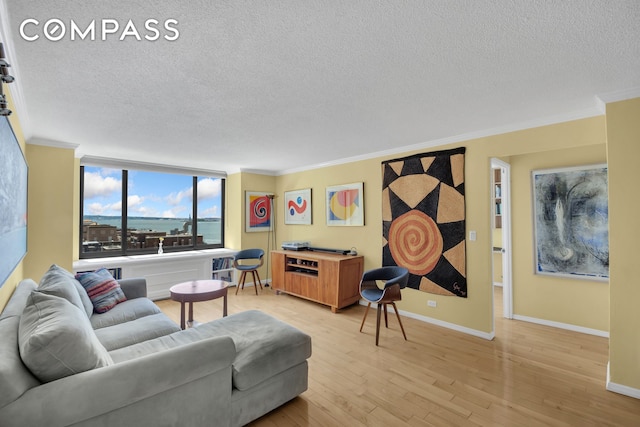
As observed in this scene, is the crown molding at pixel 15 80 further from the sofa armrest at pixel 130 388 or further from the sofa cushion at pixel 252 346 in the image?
the sofa cushion at pixel 252 346

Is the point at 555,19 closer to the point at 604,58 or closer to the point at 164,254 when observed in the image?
the point at 604,58

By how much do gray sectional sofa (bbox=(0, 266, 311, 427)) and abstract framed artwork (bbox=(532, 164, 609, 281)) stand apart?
3.37 metres

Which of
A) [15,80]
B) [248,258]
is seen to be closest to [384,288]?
[248,258]

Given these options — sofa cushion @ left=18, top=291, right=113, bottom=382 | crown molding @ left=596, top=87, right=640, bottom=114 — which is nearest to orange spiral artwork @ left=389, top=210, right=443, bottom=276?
crown molding @ left=596, top=87, right=640, bottom=114

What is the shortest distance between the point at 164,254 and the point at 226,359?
4.05 m

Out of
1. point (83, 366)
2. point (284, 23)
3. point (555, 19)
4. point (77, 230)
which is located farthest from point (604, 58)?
point (77, 230)

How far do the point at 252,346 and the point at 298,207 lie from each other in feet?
12.4

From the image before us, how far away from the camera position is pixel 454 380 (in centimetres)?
240

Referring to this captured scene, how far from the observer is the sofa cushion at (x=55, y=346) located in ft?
4.07

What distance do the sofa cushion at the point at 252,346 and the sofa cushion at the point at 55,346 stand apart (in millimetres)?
531

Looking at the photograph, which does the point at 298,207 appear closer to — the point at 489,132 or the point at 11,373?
the point at 489,132

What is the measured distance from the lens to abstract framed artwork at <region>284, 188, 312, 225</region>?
5.43m

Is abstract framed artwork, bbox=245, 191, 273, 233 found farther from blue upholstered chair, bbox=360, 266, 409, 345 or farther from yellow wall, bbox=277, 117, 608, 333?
blue upholstered chair, bbox=360, 266, 409, 345

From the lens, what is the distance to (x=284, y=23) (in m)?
1.48
